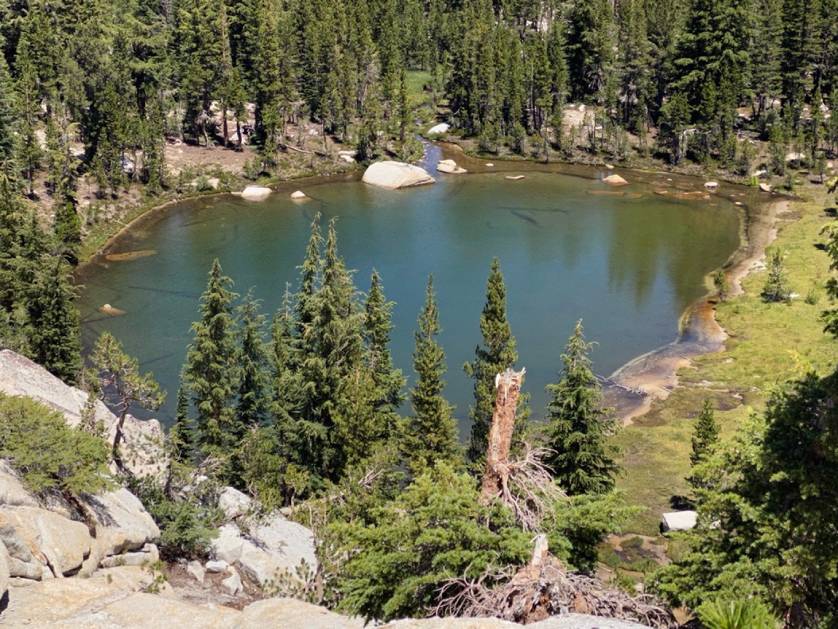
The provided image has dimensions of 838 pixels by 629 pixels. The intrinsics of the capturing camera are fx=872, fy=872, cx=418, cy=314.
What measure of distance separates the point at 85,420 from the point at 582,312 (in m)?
47.0

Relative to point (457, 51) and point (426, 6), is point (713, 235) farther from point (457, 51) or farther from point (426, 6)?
point (426, 6)

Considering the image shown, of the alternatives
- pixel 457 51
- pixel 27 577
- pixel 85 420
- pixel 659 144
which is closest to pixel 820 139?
pixel 659 144

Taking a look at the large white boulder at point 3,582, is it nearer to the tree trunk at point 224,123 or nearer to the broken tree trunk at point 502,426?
the broken tree trunk at point 502,426

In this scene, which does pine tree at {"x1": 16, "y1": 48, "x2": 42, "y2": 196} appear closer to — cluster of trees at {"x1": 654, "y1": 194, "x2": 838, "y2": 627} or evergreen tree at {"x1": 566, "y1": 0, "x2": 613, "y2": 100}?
evergreen tree at {"x1": 566, "y1": 0, "x2": 613, "y2": 100}

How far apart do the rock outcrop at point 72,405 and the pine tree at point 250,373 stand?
7.11m

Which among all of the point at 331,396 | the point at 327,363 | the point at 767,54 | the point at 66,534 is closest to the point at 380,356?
the point at 327,363

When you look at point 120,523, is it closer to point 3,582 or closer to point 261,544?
point 261,544

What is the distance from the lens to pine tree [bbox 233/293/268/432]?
46.7 m

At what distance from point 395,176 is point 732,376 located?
59.4m

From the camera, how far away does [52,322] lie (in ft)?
168

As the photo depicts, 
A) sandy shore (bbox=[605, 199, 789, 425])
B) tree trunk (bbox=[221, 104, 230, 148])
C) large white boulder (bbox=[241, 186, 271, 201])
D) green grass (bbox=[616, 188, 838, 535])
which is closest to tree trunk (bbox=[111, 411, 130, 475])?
green grass (bbox=[616, 188, 838, 535])

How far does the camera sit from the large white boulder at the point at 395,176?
109m

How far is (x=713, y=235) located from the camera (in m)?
91.5

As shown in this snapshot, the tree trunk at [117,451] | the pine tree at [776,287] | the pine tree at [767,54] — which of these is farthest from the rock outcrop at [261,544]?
the pine tree at [767,54]
